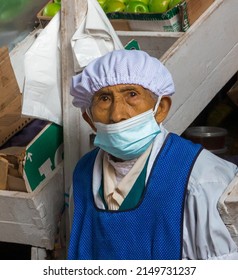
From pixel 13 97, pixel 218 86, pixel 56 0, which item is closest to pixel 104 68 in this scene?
pixel 13 97

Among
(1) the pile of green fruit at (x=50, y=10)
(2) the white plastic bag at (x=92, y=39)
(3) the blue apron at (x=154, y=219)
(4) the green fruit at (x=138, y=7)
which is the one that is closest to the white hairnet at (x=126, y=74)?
(3) the blue apron at (x=154, y=219)

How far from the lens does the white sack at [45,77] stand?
2975 mm

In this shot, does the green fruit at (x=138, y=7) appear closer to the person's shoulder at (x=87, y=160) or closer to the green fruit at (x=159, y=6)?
the green fruit at (x=159, y=6)

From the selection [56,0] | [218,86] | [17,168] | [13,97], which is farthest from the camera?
[56,0]

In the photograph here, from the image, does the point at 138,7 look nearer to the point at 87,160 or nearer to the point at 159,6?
the point at 159,6

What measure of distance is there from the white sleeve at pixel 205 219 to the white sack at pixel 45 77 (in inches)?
33.8

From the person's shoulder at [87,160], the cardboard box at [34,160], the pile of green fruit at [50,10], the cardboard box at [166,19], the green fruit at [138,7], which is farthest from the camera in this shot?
the pile of green fruit at [50,10]

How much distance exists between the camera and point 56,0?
13.8 feet

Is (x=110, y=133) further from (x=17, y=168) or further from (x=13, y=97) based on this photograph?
(x=13, y=97)

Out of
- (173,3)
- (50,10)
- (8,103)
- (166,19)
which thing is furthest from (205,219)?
(50,10)

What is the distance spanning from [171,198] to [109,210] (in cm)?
22

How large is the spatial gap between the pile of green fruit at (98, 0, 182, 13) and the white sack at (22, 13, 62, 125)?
873 millimetres

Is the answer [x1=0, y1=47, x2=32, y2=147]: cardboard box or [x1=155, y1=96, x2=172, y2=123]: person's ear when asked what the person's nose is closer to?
[x1=155, y1=96, x2=172, y2=123]: person's ear

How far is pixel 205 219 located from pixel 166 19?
5.21 ft
